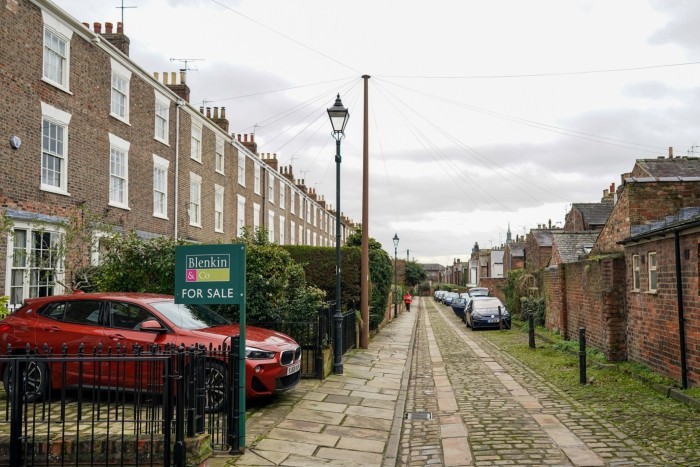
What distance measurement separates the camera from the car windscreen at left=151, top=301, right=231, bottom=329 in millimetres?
8484

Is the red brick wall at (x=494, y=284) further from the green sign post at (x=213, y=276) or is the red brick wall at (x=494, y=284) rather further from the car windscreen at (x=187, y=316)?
the green sign post at (x=213, y=276)

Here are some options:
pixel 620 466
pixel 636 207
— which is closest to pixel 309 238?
pixel 636 207

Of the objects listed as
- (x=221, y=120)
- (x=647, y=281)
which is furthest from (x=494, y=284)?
(x=647, y=281)

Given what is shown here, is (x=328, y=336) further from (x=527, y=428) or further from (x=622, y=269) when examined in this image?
(x=622, y=269)

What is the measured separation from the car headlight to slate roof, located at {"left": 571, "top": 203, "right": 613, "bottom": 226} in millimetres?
31229

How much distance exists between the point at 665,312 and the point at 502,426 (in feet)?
15.6

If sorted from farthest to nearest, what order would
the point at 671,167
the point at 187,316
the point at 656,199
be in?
the point at 671,167 < the point at 656,199 < the point at 187,316

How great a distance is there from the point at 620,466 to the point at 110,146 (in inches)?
619

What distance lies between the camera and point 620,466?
6.01 metres

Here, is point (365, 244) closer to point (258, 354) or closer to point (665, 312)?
point (665, 312)

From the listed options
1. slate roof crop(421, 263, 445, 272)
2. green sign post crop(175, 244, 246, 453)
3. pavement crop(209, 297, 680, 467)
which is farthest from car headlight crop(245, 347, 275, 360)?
slate roof crop(421, 263, 445, 272)

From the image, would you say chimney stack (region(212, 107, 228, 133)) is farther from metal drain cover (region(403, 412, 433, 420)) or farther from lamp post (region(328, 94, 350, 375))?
metal drain cover (region(403, 412, 433, 420))

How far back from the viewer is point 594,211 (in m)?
36.8

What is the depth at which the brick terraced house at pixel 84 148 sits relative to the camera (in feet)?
44.1
